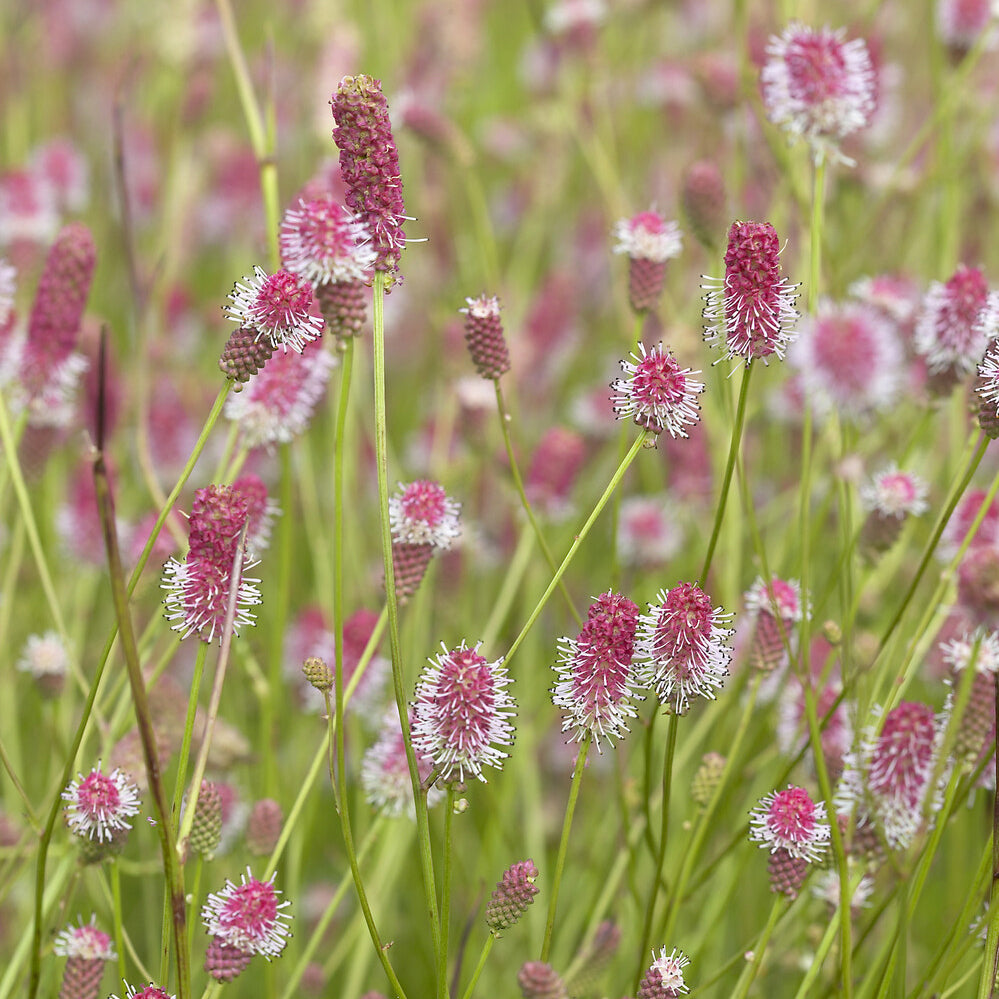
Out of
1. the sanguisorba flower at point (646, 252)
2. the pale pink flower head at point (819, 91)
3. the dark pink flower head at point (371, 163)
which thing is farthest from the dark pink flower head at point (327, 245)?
the pale pink flower head at point (819, 91)

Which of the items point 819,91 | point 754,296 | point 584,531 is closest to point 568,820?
point 584,531

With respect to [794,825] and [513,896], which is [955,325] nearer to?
[794,825]

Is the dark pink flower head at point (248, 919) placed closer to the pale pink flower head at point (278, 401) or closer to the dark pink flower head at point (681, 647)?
the dark pink flower head at point (681, 647)

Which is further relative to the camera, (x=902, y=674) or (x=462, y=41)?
(x=462, y=41)

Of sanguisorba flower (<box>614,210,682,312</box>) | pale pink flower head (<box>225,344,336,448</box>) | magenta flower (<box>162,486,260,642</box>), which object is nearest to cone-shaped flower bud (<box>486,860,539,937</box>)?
magenta flower (<box>162,486,260,642</box>)

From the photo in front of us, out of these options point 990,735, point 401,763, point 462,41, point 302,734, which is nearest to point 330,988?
point 302,734

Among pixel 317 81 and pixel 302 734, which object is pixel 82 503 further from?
pixel 317 81

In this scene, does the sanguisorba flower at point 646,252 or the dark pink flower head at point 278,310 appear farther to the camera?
the sanguisorba flower at point 646,252
